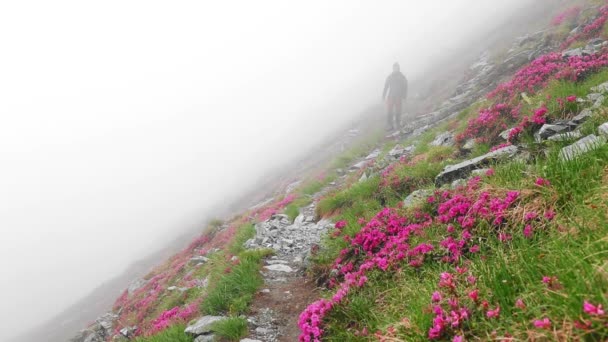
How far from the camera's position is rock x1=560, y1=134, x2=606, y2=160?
5145mm

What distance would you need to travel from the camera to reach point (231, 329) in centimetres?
633

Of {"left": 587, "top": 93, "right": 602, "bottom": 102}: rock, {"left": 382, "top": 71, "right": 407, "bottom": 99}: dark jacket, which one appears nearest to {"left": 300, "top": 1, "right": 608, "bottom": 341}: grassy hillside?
{"left": 587, "top": 93, "right": 602, "bottom": 102}: rock

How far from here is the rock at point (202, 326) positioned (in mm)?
6672

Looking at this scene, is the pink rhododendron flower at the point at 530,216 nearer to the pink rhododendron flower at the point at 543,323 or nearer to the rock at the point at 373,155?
the pink rhododendron flower at the point at 543,323

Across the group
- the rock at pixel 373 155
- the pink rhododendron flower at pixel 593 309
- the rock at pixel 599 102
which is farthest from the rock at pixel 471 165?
the rock at pixel 373 155

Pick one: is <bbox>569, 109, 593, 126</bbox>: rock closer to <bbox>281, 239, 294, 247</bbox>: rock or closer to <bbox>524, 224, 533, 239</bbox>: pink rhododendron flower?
<bbox>524, 224, 533, 239</bbox>: pink rhododendron flower

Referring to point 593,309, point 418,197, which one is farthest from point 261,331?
point 593,309

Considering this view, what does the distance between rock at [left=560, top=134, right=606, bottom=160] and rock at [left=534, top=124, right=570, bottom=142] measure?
152 centimetres

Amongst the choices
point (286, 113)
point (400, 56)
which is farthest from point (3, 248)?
point (400, 56)

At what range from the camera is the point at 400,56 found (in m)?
71.8

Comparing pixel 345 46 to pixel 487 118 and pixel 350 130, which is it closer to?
pixel 350 130

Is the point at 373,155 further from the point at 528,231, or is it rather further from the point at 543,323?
the point at 543,323

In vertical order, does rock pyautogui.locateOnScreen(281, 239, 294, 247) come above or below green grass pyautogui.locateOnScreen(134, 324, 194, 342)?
below

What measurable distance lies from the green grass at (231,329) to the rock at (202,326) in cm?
24
